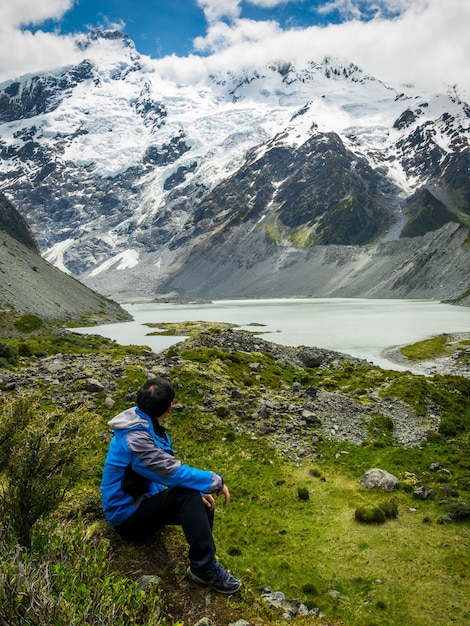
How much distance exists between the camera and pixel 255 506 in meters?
14.2

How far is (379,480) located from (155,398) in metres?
11.5

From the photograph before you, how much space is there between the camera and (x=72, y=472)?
8.11 m

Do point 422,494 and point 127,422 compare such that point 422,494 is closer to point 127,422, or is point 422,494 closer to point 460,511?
point 460,511

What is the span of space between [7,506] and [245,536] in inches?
276

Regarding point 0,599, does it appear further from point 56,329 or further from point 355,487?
point 56,329

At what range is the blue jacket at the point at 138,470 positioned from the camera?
755 centimetres

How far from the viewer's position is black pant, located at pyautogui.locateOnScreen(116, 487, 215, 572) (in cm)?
736

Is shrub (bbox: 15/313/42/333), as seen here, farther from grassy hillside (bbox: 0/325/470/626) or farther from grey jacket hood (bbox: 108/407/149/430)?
grey jacket hood (bbox: 108/407/149/430)

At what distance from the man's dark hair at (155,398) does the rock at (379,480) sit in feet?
36.2

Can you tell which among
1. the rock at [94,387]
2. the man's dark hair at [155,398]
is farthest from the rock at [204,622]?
the rock at [94,387]

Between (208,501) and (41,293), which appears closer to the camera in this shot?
(208,501)

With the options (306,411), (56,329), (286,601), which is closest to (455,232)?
(56,329)

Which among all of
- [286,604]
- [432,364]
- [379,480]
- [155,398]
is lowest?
[432,364]

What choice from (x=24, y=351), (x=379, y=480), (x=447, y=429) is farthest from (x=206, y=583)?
(x=24, y=351)
